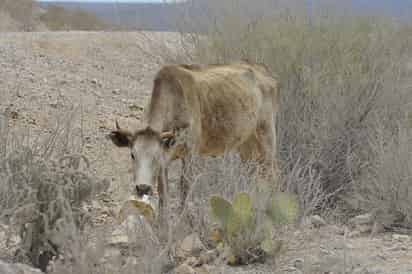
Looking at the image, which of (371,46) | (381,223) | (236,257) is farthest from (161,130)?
(371,46)

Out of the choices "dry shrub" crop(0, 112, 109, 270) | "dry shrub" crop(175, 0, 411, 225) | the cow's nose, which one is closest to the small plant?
the cow's nose

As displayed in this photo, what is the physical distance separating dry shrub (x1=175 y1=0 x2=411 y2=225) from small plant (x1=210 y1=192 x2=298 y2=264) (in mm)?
3831

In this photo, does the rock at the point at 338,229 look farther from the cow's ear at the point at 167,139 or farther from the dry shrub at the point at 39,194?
the dry shrub at the point at 39,194

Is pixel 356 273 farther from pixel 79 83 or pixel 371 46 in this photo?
pixel 79 83

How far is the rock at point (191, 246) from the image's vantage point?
287 inches

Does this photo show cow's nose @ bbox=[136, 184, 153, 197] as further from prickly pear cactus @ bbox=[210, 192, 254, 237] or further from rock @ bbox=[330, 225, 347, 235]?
rock @ bbox=[330, 225, 347, 235]

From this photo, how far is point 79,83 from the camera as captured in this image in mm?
15844

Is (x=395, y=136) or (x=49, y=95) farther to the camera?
(x=49, y=95)

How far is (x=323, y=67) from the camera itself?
41.0 feet

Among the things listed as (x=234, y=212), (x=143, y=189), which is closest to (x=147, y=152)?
(x=143, y=189)

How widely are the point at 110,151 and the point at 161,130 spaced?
3.55 metres

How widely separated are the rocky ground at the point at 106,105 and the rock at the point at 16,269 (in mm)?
1097

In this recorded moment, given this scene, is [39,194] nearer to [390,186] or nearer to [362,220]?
[362,220]

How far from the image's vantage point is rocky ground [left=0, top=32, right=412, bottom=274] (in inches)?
301
